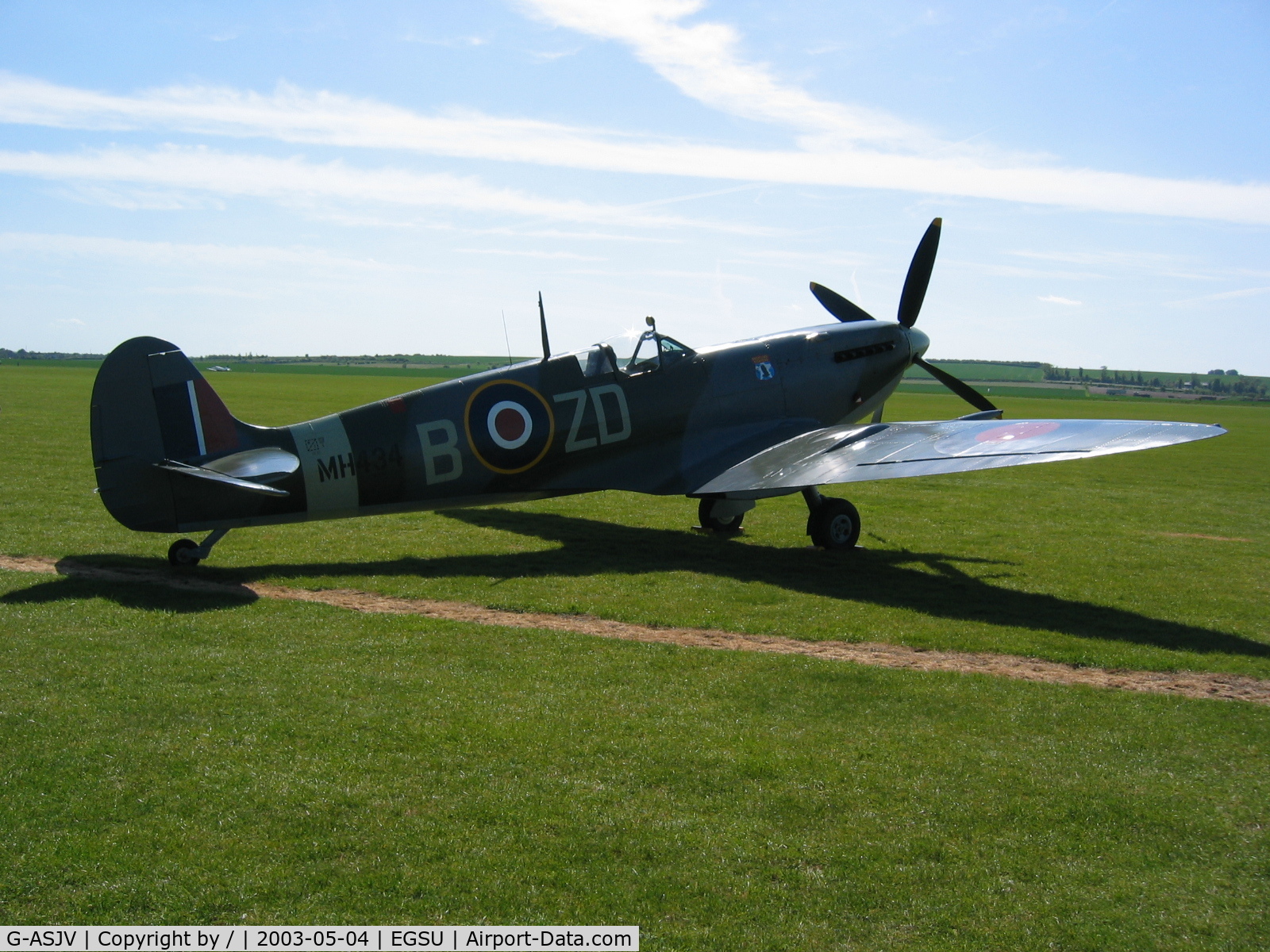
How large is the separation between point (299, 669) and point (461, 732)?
1638 mm

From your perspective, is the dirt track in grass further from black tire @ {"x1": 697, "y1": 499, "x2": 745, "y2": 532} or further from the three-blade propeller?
the three-blade propeller

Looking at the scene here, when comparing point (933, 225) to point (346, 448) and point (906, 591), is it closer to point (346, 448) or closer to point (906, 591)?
point (906, 591)

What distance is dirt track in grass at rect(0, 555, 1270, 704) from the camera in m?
6.64

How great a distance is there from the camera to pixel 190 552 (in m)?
9.19

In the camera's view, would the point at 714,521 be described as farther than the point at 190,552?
Yes

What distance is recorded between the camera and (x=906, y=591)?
9.36 m

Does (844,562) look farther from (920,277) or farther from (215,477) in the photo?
(215,477)

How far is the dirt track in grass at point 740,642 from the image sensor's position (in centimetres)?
664

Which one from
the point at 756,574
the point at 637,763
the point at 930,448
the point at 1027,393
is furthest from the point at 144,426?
the point at 1027,393

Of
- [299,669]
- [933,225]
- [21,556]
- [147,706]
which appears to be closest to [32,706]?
[147,706]

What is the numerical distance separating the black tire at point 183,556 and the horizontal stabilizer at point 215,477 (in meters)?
0.85

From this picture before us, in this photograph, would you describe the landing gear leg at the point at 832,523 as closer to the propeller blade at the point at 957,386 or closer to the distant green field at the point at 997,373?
the propeller blade at the point at 957,386

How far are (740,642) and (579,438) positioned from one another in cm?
418

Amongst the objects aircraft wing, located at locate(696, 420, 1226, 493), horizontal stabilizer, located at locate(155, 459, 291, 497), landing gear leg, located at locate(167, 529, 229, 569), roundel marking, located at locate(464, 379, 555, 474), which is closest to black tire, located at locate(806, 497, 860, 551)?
aircraft wing, located at locate(696, 420, 1226, 493)
